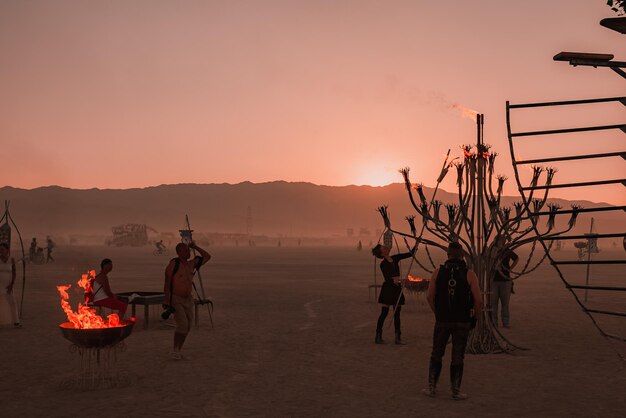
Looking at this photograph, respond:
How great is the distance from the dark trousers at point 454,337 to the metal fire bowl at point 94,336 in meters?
4.37

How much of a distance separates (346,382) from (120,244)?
440 feet

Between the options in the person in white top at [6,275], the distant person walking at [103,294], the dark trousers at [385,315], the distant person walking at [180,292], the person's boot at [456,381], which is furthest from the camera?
the person in white top at [6,275]

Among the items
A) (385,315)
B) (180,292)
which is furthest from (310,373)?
(385,315)

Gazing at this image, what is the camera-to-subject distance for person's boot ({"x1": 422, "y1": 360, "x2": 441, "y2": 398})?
888cm

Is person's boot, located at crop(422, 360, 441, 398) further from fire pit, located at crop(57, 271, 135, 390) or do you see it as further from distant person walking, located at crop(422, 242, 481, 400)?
fire pit, located at crop(57, 271, 135, 390)

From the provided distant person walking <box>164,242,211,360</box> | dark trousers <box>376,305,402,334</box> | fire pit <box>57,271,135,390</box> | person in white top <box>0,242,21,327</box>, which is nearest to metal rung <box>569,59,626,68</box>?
fire pit <box>57,271,135,390</box>

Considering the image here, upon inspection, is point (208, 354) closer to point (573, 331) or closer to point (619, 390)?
point (619, 390)

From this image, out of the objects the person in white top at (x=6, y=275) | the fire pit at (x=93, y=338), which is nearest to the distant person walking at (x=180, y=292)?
the fire pit at (x=93, y=338)

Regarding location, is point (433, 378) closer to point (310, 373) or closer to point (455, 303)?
point (455, 303)

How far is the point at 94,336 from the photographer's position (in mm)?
9258

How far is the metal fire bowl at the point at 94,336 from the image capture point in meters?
9.24

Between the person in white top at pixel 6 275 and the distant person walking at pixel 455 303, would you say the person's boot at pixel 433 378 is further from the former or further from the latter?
the person in white top at pixel 6 275

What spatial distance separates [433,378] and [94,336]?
4.66 m

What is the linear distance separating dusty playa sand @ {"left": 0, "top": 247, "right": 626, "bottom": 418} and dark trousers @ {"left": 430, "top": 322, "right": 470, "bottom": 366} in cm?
59
